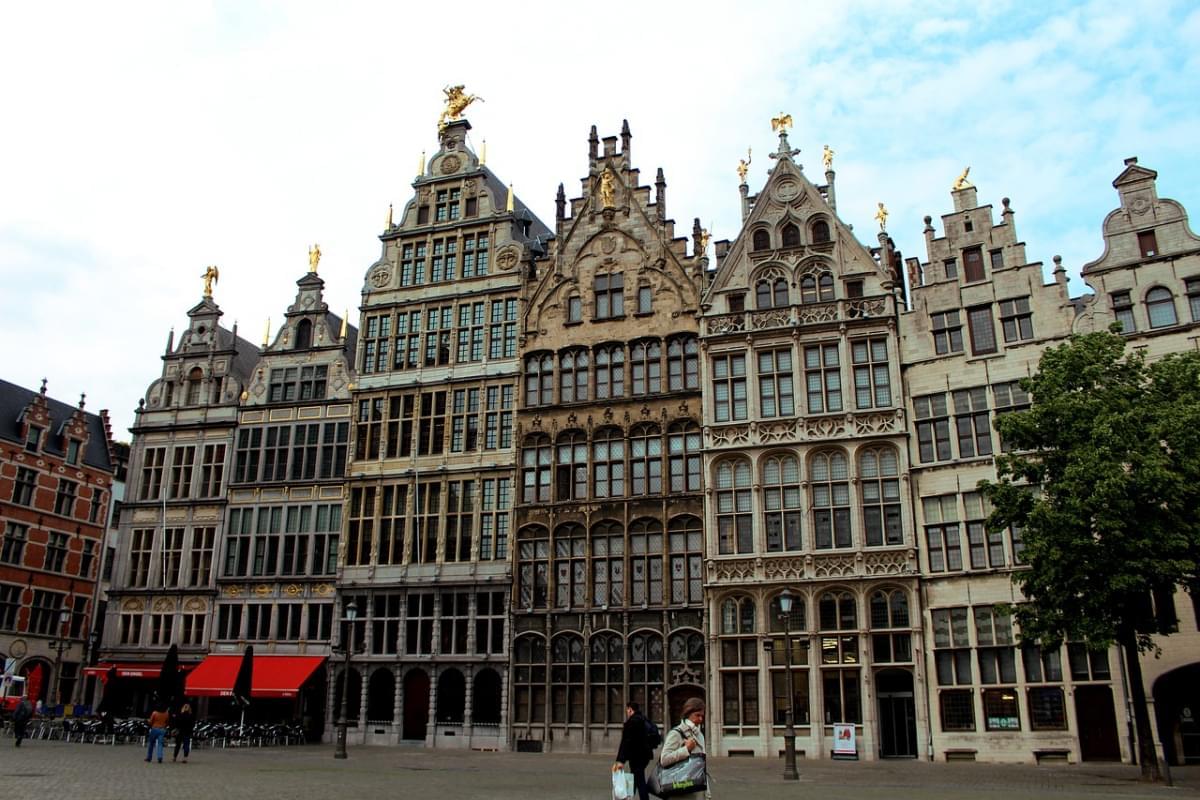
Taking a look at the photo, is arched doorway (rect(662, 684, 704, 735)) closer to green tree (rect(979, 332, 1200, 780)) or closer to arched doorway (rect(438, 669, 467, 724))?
arched doorway (rect(438, 669, 467, 724))

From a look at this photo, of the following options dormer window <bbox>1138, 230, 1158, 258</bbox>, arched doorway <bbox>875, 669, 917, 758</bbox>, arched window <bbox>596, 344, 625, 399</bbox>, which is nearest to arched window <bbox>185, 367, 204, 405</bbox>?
arched window <bbox>596, 344, 625, 399</bbox>

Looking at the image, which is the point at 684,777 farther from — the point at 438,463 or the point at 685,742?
the point at 438,463

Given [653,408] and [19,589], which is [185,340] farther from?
[653,408]

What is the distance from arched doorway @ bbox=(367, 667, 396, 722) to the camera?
122ft

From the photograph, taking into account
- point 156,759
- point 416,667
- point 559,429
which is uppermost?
point 559,429

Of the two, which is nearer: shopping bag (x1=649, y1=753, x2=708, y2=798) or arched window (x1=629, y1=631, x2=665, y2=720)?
shopping bag (x1=649, y1=753, x2=708, y2=798)

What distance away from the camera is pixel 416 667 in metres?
37.3

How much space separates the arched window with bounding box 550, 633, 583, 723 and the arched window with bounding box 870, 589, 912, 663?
1002 cm

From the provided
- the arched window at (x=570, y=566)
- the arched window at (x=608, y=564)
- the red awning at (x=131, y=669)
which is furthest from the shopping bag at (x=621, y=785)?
the red awning at (x=131, y=669)

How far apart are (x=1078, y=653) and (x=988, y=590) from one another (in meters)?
3.00

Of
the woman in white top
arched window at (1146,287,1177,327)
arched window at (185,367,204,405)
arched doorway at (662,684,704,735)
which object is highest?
arched window at (185,367,204,405)

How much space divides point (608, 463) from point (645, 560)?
12.8 ft

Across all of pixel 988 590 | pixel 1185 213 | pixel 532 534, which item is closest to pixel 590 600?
pixel 532 534

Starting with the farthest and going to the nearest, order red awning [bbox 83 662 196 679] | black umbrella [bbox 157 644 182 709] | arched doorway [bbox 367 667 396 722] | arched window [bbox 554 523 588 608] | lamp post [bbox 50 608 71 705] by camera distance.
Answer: lamp post [bbox 50 608 71 705], red awning [bbox 83 662 196 679], arched doorway [bbox 367 667 396 722], arched window [bbox 554 523 588 608], black umbrella [bbox 157 644 182 709]
